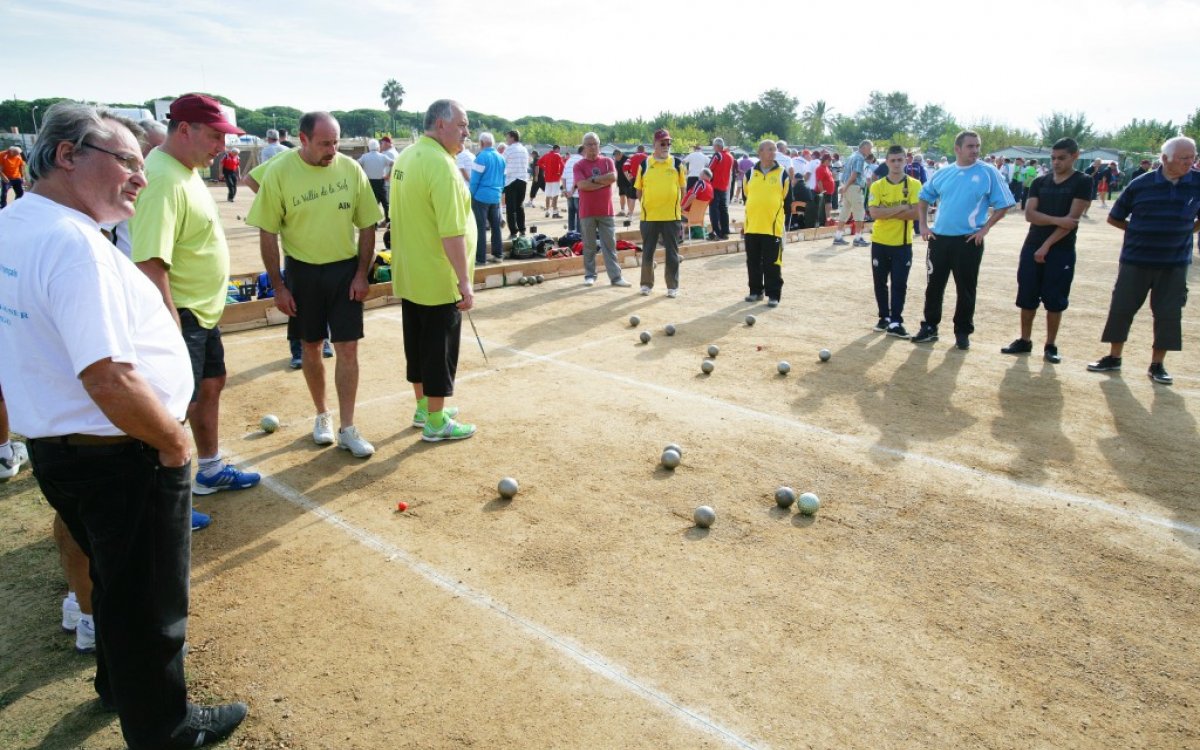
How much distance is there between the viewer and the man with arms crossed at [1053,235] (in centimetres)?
787

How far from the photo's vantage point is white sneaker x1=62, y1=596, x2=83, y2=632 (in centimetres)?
353

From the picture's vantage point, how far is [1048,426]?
6.36 m

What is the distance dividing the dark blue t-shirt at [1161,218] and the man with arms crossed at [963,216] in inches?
45.7

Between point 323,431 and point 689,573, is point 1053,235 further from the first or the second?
point 323,431

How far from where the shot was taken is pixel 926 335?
9023 millimetres

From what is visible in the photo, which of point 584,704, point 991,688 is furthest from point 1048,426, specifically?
point 584,704

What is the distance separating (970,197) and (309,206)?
269 inches

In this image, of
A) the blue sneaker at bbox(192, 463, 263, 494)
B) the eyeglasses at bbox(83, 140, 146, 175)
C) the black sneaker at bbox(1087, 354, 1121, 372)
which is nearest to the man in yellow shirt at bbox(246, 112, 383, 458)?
the blue sneaker at bbox(192, 463, 263, 494)

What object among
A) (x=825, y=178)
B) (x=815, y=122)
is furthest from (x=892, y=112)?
(x=825, y=178)

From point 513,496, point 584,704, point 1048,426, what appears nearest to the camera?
point 584,704

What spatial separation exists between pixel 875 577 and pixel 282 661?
2.99 meters

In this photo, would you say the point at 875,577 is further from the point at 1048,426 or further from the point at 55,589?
the point at 55,589

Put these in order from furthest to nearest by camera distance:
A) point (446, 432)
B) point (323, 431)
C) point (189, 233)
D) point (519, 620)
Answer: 1. point (446, 432)
2. point (323, 431)
3. point (189, 233)
4. point (519, 620)

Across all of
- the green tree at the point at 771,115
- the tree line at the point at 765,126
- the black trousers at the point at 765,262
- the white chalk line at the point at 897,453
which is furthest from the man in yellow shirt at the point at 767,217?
the green tree at the point at 771,115
